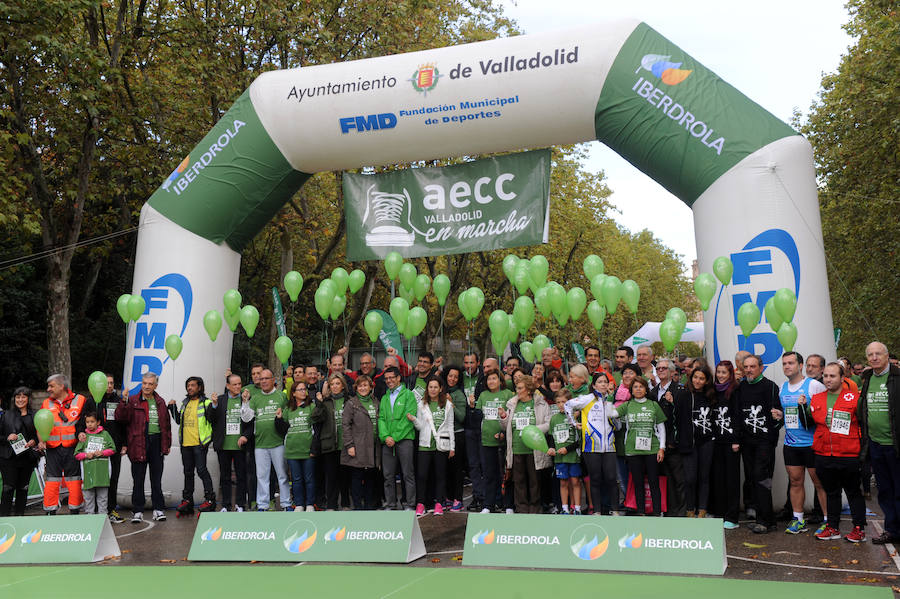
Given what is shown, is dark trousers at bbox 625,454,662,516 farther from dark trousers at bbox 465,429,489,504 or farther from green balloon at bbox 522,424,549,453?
dark trousers at bbox 465,429,489,504

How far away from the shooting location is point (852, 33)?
18.6m

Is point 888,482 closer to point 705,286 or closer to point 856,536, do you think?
point 856,536

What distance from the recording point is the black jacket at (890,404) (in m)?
6.84

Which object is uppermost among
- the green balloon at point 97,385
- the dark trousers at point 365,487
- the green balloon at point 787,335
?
the green balloon at point 787,335

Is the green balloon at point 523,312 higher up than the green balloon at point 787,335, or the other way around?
the green balloon at point 523,312

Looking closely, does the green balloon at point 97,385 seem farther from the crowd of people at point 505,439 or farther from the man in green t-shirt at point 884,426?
the man in green t-shirt at point 884,426

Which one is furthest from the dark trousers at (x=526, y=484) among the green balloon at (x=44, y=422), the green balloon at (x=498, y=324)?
the green balloon at (x=44, y=422)

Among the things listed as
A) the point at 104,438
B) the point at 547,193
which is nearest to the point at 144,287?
the point at 104,438

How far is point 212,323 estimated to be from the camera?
9.79 metres

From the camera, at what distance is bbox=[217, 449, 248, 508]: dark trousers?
30.7 ft

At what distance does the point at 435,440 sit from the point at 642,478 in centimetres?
226

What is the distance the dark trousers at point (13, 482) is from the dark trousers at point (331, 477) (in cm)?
330

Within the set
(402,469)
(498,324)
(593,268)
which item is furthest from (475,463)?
(593,268)

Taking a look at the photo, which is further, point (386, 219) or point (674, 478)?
point (386, 219)
